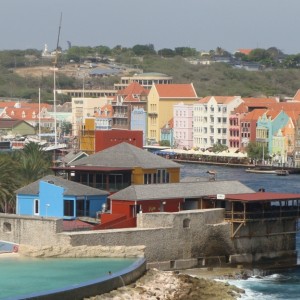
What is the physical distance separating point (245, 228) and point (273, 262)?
5.15 feet

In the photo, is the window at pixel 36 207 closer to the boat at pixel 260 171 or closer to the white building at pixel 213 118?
the boat at pixel 260 171

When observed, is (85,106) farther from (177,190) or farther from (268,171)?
(177,190)

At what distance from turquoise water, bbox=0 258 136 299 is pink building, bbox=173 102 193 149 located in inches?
4246

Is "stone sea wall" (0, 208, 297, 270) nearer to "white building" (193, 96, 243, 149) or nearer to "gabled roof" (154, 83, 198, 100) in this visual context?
"white building" (193, 96, 243, 149)

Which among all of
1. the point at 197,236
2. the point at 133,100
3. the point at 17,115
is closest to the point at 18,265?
the point at 197,236

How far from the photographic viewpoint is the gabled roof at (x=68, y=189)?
47812mm

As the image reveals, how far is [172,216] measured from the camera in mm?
44875

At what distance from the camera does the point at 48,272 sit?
40.4 meters

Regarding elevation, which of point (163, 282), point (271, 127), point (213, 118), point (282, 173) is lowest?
point (163, 282)

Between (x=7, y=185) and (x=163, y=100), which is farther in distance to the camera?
(x=163, y=100)

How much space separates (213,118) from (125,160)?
3783 inches

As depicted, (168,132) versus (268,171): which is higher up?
(168,132)

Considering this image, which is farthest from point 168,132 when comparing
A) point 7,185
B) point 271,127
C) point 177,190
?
point 177,190

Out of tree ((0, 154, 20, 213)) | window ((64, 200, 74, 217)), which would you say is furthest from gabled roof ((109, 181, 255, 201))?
tree ((0, 154, 20, 213))
